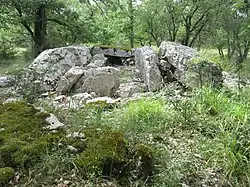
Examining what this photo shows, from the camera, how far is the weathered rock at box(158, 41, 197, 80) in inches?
241

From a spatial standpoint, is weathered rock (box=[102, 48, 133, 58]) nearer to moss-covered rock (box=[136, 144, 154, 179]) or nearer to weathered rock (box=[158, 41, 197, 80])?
weathered rock (box=[158, 41, 197, 80])

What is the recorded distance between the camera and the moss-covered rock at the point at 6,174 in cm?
200

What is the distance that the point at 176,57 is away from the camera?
21.0 ft

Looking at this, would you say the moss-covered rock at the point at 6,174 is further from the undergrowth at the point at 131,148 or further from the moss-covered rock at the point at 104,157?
the moss-covered rock at the point at 104,157

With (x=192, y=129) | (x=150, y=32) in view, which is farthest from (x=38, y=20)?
(x=192, y=129)

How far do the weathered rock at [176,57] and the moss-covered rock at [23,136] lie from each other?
369 cm

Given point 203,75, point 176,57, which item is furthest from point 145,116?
point 176,57

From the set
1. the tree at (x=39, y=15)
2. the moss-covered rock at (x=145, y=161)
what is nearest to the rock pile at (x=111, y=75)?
the moss-covered rock at (x=145, y=161)

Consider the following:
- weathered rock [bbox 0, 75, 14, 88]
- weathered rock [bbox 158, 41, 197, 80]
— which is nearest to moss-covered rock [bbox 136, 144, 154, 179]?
weathered rock [bbox 158, 41, 197, 80]

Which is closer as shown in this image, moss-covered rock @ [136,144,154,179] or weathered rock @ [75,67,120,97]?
moss-covered rock @ [136,144,154,179]

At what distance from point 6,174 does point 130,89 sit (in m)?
3.94

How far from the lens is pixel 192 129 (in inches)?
127

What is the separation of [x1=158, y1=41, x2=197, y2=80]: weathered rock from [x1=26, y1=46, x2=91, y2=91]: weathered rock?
7.31 feet

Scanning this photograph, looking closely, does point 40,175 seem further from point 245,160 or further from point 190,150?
point 245,160
